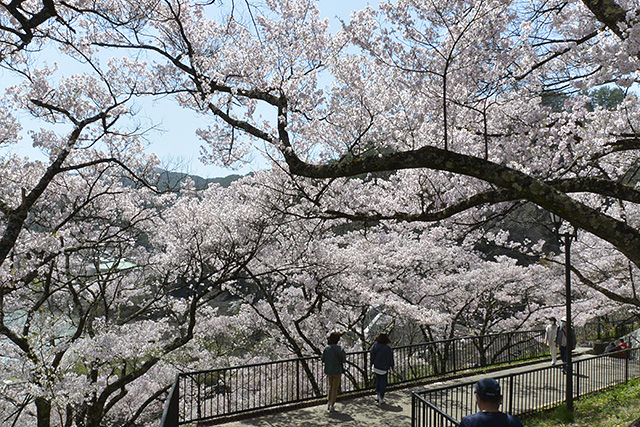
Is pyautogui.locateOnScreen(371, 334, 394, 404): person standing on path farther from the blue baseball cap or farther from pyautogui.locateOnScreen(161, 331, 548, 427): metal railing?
the blue baseball cap

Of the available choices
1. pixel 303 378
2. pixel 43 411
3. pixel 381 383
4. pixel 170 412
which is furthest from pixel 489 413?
pixel 303 378

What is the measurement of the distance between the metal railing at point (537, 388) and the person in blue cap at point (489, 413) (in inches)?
149

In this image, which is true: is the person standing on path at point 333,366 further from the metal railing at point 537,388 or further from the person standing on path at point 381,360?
the metal railing at point 537,388

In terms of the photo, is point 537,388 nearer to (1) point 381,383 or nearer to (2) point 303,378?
(1) point 381,383

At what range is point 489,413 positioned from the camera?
3.55m

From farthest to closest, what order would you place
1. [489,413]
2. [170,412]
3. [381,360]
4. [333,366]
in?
[381,360]
[333,366]
[170,412]
[489,413]

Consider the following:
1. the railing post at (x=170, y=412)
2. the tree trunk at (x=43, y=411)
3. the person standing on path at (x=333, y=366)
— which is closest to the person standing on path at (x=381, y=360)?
the person standing on path at (x=333, y=366)

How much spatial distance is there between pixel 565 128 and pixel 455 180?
3.20 metres

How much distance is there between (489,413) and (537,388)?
9.09m

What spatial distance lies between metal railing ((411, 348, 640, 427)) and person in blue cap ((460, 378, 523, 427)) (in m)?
3.77

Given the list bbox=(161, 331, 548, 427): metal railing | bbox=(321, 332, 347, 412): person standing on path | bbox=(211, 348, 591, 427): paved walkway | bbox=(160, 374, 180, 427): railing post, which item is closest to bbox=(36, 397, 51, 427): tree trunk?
bbox=(161, 331, 548, 427): metal railing

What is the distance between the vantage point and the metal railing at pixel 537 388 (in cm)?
881

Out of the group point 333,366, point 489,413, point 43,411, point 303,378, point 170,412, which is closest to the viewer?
point 489,413

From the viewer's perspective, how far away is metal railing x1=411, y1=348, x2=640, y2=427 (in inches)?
347
